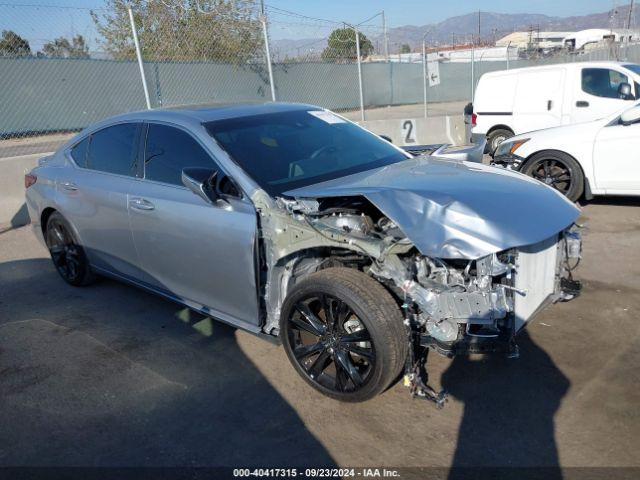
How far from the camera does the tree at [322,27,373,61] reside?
44.4 ft

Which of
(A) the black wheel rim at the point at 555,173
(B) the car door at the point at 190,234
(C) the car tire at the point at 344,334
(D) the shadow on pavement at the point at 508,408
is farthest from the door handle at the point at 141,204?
(A) the black wheel rim at the point at 555,173

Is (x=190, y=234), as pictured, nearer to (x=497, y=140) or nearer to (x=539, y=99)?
(x=539, y=99)

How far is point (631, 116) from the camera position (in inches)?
241

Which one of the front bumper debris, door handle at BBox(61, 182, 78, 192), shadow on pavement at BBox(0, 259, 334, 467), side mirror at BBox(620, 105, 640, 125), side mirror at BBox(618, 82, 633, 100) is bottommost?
shadow on pavement at BBox(0, 259, 334, 467)

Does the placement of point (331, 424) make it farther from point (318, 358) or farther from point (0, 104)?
point (0, 104)

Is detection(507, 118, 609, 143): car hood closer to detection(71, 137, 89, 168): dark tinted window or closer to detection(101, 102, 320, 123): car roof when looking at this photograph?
detection(101, 102, 320, 123): car roof

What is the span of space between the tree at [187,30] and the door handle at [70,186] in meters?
5.96

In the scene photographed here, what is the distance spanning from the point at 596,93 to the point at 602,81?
0.25 meters

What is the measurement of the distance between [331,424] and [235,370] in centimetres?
88

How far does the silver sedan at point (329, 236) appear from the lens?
276 cm

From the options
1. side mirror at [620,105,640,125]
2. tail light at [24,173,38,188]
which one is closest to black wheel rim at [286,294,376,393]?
tail light at [24,173,38,188]

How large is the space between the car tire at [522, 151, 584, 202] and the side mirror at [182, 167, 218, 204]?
4.70 m

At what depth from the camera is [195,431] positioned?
296 cm

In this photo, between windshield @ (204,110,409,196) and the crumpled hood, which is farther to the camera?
windshield @ (204,110,409,196)
